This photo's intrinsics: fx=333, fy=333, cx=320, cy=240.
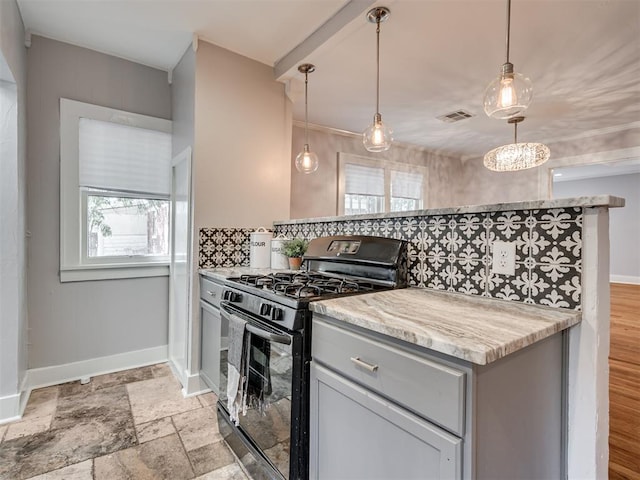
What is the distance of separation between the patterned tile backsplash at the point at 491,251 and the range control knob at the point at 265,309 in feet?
2.32

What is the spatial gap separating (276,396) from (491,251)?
1.04 metres

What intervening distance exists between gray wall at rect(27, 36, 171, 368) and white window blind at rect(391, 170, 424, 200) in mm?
3360

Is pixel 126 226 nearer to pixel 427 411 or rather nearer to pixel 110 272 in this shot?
pixel 110 272

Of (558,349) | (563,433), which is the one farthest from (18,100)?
(563,433)

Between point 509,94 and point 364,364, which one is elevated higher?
point 509,94

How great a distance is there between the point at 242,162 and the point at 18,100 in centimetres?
140

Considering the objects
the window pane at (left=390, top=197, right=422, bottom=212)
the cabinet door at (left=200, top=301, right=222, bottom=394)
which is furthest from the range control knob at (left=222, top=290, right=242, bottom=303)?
the window pane at (left=390, top=197, right=422, bottom=212)

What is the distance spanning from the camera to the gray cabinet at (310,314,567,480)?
0.80m

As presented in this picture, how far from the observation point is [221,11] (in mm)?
2148

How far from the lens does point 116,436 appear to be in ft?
6.12

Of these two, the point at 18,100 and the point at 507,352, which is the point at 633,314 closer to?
the point at 507,352

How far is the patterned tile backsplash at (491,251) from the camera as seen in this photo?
3.67 feet

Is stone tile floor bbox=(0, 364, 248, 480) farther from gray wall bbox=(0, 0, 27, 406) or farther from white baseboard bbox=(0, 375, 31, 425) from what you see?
gray wall bbox=(0, 0, 27, 406)

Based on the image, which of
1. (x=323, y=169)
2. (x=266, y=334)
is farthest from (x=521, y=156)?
(x=266, y=334)
